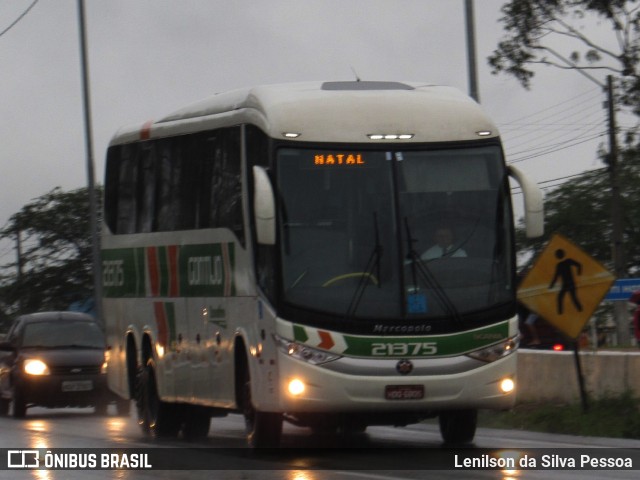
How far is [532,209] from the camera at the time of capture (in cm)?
1520

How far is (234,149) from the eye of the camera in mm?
16406

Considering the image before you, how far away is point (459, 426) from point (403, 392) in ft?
6.43

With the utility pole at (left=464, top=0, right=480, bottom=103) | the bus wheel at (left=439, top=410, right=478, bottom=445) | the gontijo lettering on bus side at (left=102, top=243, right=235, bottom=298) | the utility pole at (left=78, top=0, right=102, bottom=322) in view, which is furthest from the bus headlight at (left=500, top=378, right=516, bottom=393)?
the utility pole at (left=78, top=0, right=102, bottom=322)

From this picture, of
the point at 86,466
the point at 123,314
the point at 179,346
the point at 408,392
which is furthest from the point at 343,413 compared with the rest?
the point at 123,314

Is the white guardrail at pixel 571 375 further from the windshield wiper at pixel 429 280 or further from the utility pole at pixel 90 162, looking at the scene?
the utility pole at pixel 90 162

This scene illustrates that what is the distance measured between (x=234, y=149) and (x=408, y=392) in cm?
333

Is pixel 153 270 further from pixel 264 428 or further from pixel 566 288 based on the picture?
pixel 566 288

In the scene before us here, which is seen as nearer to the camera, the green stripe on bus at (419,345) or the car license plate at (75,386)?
the green stripe on bus at (419,345)

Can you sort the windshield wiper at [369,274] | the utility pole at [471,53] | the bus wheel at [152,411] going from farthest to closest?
the utility pole at [471,53] < the bus wheel at [152,411] < the windshield wiper at [369,274]

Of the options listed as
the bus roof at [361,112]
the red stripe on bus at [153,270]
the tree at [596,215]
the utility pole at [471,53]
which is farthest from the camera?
the tree at [596,215]

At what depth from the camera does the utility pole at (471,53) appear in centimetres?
2480

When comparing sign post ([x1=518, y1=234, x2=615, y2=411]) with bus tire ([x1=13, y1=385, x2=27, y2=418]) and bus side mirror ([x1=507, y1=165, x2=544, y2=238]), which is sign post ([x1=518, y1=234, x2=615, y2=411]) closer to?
bus side mirror ([x1=507, y1=165, x2=544, y2=238])

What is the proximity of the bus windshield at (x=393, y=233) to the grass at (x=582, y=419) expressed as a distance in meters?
2.81

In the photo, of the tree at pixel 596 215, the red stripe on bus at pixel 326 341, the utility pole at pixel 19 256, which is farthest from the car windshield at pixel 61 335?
the tree at pixel 596 215
